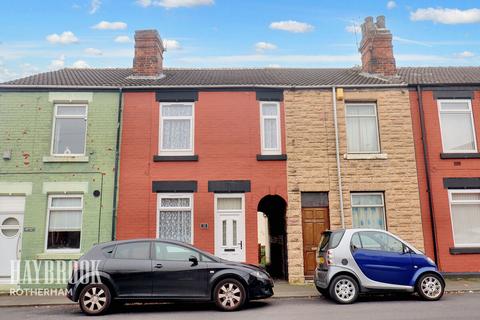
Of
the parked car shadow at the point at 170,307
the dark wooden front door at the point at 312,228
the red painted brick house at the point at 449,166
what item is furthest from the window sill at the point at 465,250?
the parked car shadow at the point at 170,307

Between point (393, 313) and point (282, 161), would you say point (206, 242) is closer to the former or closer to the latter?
point (282, 161)

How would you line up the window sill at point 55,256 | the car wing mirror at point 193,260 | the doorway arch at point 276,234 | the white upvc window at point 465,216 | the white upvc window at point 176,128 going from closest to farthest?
1. the car wing mirror at point 193,260
2. the window sill at point 55,256
3. the white upvc window at point 465,216
4. the white upvc window at point 176,128
5. the doorway arch at point 276,234

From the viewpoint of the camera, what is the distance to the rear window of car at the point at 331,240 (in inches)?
360

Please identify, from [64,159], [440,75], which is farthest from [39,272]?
[440,75]

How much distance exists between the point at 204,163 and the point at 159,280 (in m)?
5.20

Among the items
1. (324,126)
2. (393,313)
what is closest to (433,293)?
(393,313)

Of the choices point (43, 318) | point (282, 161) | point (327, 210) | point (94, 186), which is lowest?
point (43, 318)

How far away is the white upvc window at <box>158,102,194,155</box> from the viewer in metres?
13.0

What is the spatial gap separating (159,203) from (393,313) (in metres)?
7.58

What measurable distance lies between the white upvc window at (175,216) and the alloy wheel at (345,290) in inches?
203

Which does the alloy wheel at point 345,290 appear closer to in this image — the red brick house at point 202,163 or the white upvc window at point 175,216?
the red brick house at point 202,163

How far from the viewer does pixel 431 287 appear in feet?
29.2

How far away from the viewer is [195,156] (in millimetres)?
12695

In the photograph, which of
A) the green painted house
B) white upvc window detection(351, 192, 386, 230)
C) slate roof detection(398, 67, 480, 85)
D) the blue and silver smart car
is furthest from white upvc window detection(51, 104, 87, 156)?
slate roof detection(398, 67, 480, 85)
